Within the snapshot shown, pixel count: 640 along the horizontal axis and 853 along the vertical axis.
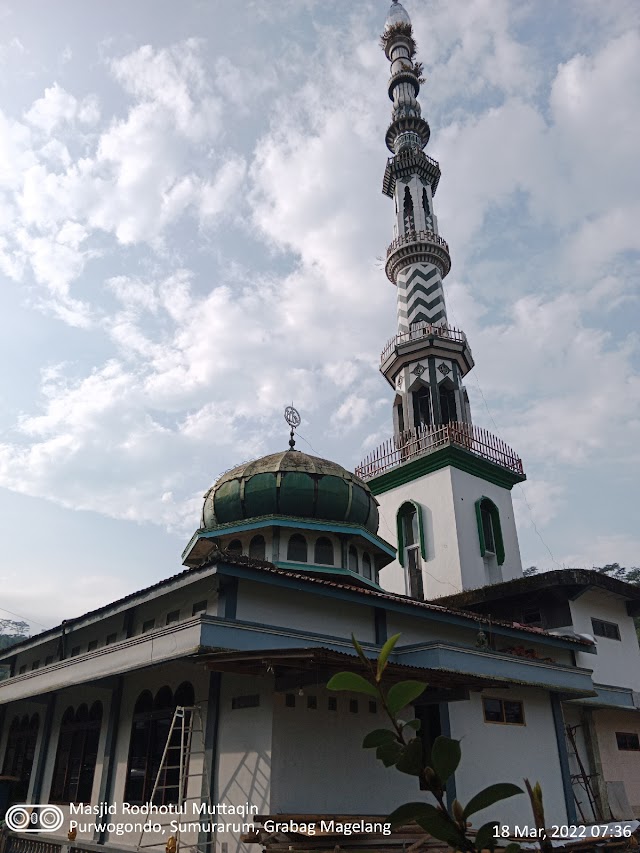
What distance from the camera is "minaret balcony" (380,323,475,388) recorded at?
3312 centimetres

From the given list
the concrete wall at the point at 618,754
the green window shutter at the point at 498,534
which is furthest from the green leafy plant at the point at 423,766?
the green window shutter at the point at 498,534

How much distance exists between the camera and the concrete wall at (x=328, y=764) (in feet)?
43.3

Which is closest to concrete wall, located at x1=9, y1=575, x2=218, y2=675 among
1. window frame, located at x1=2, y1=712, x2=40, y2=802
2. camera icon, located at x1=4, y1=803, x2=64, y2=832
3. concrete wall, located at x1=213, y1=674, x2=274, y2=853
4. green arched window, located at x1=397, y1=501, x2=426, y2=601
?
window frame, located at x1=2, y1=712, x2=40, y2=802

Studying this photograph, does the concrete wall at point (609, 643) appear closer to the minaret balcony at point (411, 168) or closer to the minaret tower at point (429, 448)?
the minaret tower at point (429, 448)

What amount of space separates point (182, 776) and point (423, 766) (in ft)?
42.0

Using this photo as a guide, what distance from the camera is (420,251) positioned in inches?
1433

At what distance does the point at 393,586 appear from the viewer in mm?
28656

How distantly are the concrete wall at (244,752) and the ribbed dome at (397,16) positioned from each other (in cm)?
4451

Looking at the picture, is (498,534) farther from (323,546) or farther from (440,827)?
(440,827)

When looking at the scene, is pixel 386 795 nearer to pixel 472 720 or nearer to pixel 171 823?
pixel 472 720

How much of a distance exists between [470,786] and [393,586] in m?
13.2

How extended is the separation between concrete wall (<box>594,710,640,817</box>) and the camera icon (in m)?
16.3

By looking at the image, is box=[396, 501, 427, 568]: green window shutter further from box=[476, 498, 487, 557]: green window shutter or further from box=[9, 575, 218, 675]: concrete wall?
box=[9, 575, 218, 675]: concrete wall

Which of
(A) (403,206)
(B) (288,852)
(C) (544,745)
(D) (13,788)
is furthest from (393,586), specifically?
(A) (403,206)
